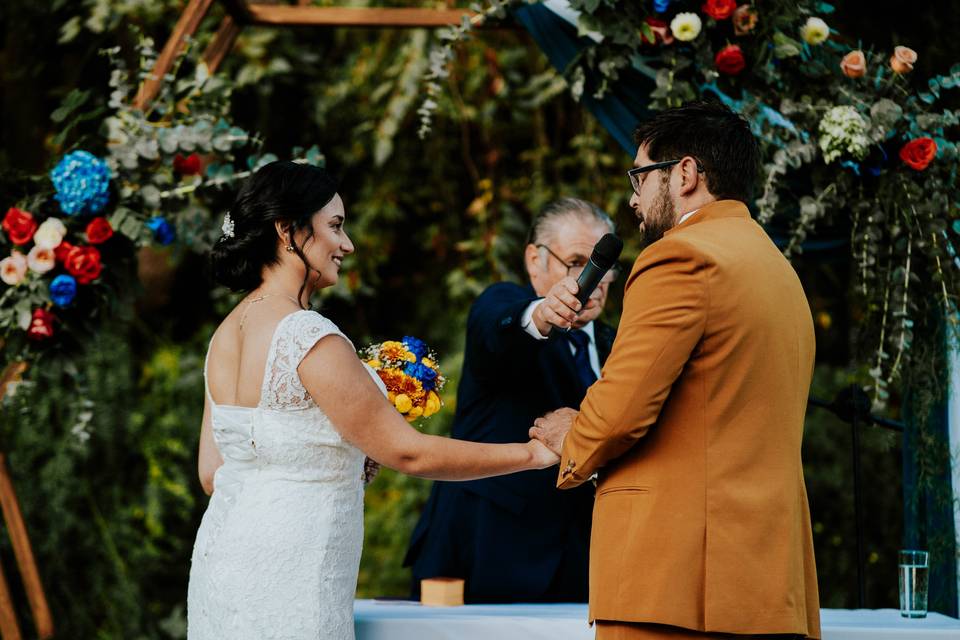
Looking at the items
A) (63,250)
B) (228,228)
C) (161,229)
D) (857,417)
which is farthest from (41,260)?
(857,417)

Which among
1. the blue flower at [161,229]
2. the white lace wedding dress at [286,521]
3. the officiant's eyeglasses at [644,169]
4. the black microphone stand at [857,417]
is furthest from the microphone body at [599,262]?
the blue flower at [161,229]

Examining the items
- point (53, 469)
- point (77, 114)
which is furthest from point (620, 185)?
point (53, 469)

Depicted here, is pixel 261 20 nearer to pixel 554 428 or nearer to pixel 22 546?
pixel 22 546

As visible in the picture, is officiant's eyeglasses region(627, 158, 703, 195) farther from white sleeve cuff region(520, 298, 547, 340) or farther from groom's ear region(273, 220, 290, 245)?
groom's ear region(273, 220, 290, 245)

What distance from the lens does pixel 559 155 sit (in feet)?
21.2

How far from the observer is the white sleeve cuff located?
3027mm

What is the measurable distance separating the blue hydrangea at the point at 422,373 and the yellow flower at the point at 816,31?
1815 millimetres

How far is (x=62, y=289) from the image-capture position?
3941 millimetres

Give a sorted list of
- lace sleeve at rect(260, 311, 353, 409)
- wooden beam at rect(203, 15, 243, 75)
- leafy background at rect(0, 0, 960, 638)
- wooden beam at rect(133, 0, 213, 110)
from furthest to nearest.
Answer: leafy background at rect(0, 0, 960, 638) → wooden beam at rect(203, 15, 243, 75) → wooden beam at rect(133, 0, 213, 110) → lace sleeve at rect(260, 311, 353, 409)

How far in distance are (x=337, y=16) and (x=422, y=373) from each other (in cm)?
223

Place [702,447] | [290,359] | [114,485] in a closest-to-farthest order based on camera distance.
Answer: [702,447] < [290,359] < [114,485]

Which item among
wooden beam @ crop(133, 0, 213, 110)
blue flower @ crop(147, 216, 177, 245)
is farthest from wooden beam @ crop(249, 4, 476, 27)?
blue flower @ crop(147, 216, 177, 245)

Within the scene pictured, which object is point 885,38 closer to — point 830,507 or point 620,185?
point 620,185

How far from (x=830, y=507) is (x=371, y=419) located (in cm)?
456
